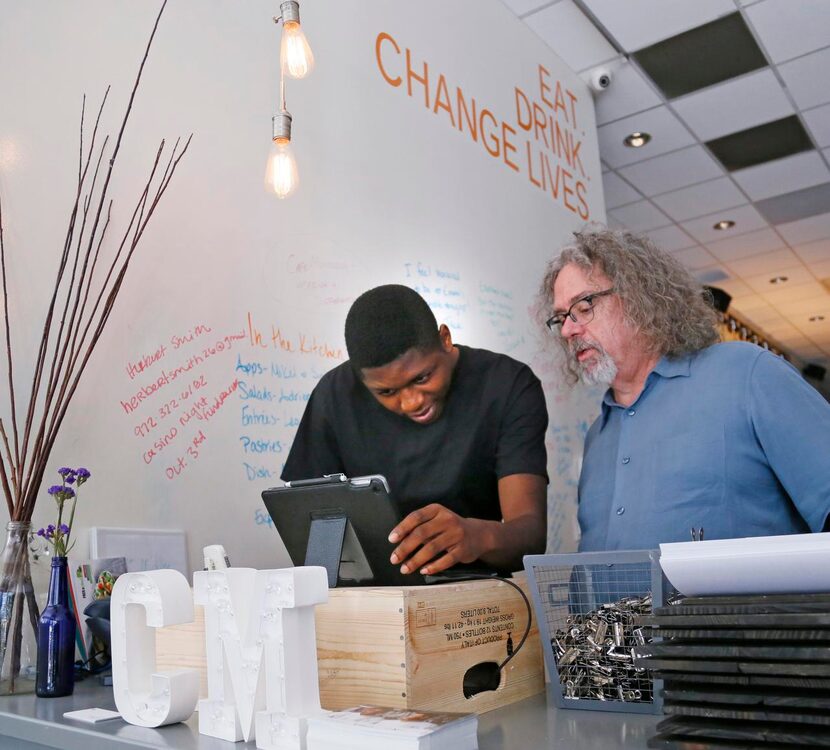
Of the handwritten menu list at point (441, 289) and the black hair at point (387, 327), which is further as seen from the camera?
the handwritten menu list at point (441, 289)

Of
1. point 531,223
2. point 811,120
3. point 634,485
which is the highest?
point 811,120

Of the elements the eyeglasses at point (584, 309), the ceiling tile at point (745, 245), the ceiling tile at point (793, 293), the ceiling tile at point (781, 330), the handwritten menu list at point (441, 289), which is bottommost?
the eyeglasses at point (584, 309)

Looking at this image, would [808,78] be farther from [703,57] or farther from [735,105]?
[703,57]

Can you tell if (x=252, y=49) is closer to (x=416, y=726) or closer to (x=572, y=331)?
(x=572, y=331)

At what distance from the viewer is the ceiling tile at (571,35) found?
11.4 feet

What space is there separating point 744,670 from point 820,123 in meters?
4.49

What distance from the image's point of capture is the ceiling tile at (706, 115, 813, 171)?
A: 4.43 m

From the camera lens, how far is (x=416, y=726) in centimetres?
81

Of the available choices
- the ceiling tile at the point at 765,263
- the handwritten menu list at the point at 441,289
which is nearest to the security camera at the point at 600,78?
the handwritten menu list at the point at 441,289

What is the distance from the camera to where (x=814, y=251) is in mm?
6207

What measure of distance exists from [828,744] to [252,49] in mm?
2040

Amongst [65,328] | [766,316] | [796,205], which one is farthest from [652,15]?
[766,316]

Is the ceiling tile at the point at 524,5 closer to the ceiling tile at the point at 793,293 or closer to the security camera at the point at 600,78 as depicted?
the security camera at the point at 600,78

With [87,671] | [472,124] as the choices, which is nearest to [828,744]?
[87,671]
